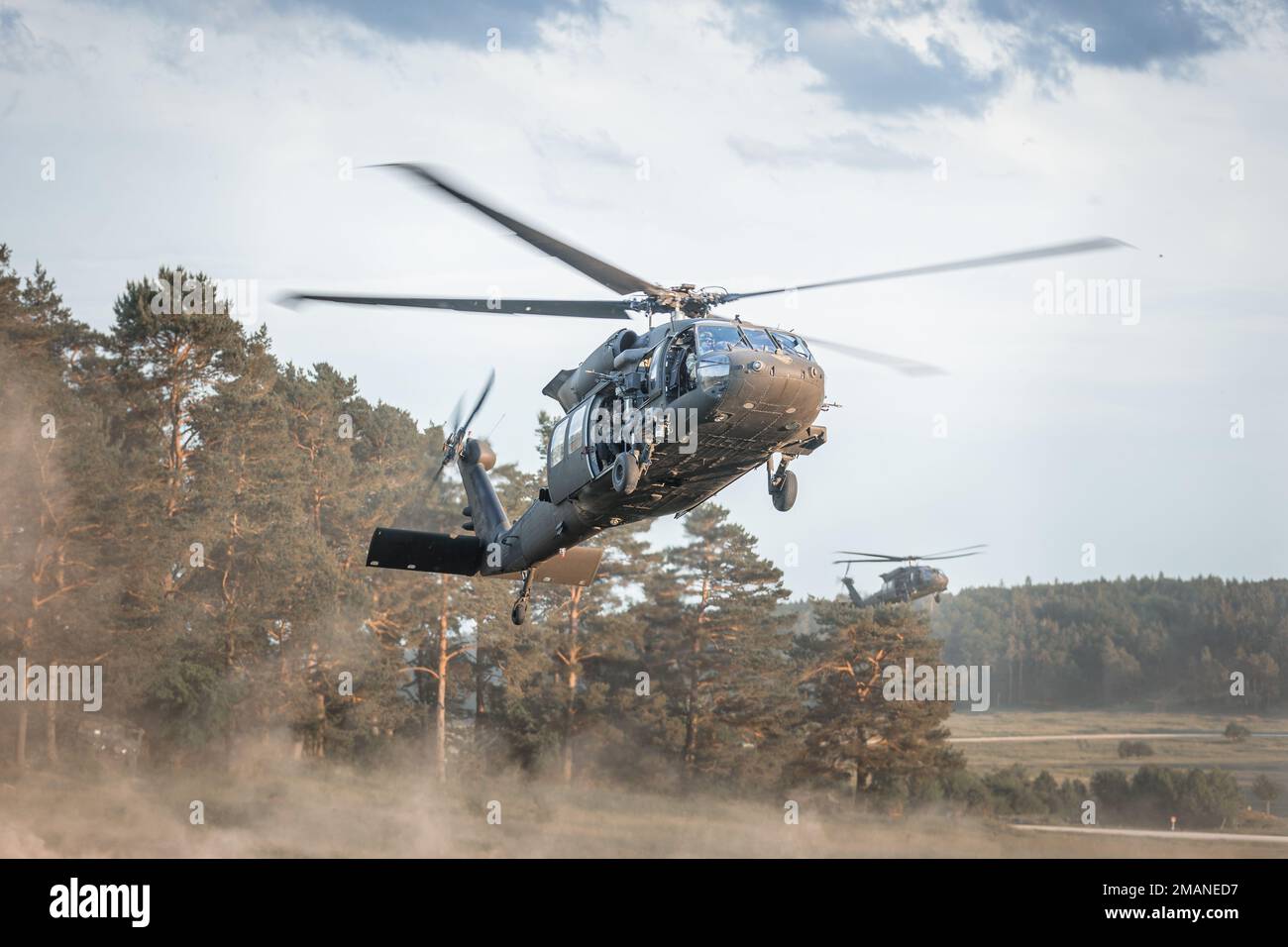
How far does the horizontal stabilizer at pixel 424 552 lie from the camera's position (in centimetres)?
1930

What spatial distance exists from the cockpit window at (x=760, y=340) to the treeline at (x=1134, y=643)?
3637 centimetres

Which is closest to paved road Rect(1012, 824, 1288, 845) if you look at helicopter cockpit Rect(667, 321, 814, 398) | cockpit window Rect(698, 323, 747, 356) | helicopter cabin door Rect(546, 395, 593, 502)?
helicopter cabin door Rect(546, 395, 593, 502)

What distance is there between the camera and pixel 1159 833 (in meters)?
39.2

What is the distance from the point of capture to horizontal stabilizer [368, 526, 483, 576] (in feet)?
63.3

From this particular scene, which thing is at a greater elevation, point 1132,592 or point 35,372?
point 35,372

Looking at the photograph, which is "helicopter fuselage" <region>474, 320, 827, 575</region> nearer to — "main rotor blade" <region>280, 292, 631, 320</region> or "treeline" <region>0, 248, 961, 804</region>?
"main rotor blade" <region>280, 292, 631, 320</region>

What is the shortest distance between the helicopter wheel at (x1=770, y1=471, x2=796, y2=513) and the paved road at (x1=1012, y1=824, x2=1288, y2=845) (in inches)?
1110

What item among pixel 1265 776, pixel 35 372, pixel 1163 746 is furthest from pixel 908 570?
pixel 35 372

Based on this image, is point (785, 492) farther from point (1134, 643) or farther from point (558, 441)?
point (1134, 643)

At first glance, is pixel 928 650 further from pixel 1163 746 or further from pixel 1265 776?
pixel 1265 776

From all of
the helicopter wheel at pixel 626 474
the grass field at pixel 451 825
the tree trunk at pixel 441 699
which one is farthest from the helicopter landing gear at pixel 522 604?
the tree trunk at pixel 441 699
